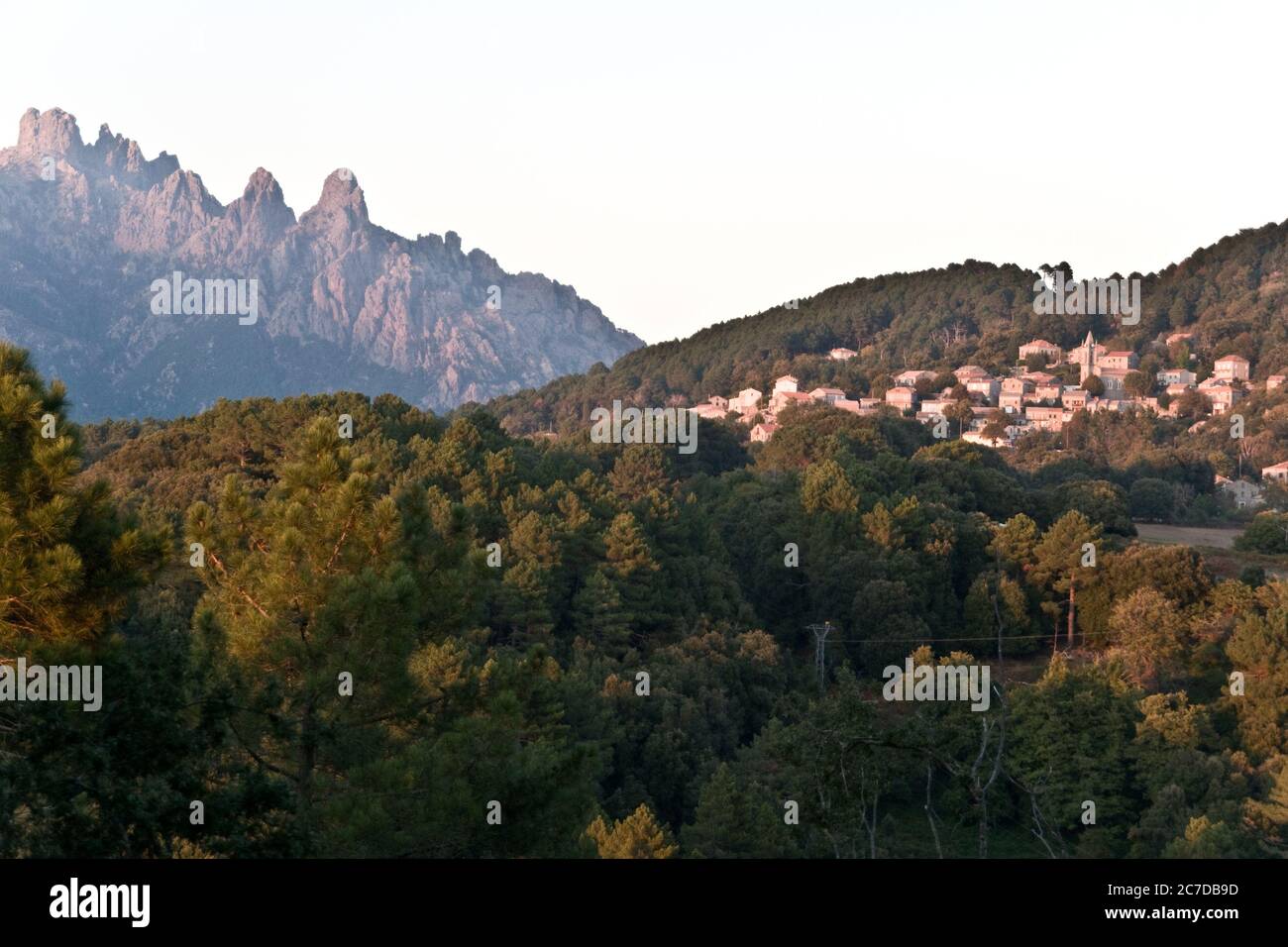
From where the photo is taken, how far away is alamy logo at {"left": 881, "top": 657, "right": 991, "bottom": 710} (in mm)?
27031

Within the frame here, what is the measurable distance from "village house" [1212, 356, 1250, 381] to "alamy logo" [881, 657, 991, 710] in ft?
290

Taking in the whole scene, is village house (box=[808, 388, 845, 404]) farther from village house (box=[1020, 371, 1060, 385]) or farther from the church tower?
the church tower

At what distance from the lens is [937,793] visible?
31000mm

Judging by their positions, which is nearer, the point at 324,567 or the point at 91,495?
the point at 91,495

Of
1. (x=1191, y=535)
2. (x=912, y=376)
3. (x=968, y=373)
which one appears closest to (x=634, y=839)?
(x=1191, y=535)

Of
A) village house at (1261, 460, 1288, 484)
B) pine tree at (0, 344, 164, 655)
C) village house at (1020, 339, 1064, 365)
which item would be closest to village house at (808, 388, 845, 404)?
village house at (1020, 339, 1064, 365)

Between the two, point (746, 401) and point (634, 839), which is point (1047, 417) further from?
point (634, 839)

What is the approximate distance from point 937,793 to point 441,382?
6196 inches

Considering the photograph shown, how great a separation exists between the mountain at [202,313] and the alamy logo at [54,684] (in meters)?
154

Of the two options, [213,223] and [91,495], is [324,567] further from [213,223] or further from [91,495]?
[213,223]

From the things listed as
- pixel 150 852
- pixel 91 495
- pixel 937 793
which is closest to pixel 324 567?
pixel 91 495
